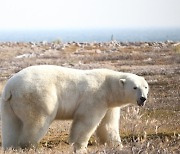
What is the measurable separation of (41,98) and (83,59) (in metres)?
29.7

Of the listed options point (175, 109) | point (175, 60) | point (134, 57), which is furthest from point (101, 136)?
point (134, 57)

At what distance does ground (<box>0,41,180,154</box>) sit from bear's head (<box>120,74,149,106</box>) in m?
0.36

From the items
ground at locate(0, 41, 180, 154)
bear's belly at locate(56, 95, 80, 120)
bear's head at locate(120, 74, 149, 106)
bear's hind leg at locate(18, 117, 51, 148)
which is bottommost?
ground at locate(0, 41, 180, 154)

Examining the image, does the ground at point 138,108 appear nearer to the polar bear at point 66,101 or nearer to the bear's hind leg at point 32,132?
the bear's hind leg at point 32,132

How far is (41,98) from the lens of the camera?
9906mm

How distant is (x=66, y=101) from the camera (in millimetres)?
10484

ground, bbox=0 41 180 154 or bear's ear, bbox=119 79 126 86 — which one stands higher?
bear's ear, bbox=119 79 126 86

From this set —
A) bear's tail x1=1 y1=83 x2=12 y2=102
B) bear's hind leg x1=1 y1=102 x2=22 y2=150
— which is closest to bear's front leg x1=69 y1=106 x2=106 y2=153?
bear's hind leg x1=1 y1=102 x2=22 y2=150

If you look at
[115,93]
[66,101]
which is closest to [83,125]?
[66,101]

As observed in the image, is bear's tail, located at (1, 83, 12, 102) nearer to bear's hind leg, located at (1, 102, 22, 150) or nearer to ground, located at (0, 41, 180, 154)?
bear's hind leg, located at (1, 102, 22, 150)

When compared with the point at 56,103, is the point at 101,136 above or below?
below

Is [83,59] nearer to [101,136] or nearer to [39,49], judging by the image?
[39,49]

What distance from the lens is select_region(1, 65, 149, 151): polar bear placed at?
32.4 feet

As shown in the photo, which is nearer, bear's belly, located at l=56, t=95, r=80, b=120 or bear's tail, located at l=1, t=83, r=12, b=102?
bear's tail, located at l=1, t=83, r=12, b=102
